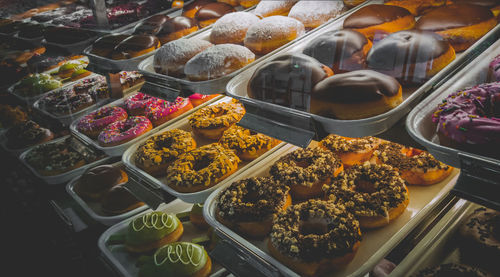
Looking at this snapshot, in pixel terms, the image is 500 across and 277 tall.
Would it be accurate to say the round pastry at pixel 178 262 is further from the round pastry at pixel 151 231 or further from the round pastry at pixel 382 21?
the round pastry at pixel 382 21

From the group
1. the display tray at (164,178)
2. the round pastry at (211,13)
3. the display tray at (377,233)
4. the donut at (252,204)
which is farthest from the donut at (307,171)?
the round pastry at (211,13)

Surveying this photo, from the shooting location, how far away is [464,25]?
146 centimetres

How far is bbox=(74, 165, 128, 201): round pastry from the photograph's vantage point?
2.62 metres

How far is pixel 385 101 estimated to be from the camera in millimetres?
1212

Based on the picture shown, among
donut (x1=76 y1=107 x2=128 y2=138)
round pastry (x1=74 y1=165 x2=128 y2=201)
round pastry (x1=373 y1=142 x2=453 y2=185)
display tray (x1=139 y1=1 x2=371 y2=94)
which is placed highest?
display tray (x1=139 y1=1 x2=371 y2=94)

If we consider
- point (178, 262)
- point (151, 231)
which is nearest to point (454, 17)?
point (178, 262)

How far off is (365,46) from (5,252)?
9.26ft

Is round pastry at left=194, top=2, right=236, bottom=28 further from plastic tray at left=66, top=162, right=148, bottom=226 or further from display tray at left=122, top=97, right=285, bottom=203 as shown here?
plastic tray at left=66, top=162, right=148, bottom=226

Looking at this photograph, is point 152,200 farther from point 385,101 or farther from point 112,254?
point 385,101

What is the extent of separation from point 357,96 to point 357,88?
0.04 metres

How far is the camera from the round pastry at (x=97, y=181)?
8.59ft

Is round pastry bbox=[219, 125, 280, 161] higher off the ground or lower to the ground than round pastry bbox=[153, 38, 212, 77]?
lower

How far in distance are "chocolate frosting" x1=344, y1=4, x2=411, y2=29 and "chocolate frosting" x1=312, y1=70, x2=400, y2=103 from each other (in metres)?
0.47

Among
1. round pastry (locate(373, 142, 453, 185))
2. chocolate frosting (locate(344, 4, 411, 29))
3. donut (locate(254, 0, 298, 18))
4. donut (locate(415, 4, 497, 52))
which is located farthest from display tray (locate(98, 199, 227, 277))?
donut (locate(415, 4, 497, 52))
